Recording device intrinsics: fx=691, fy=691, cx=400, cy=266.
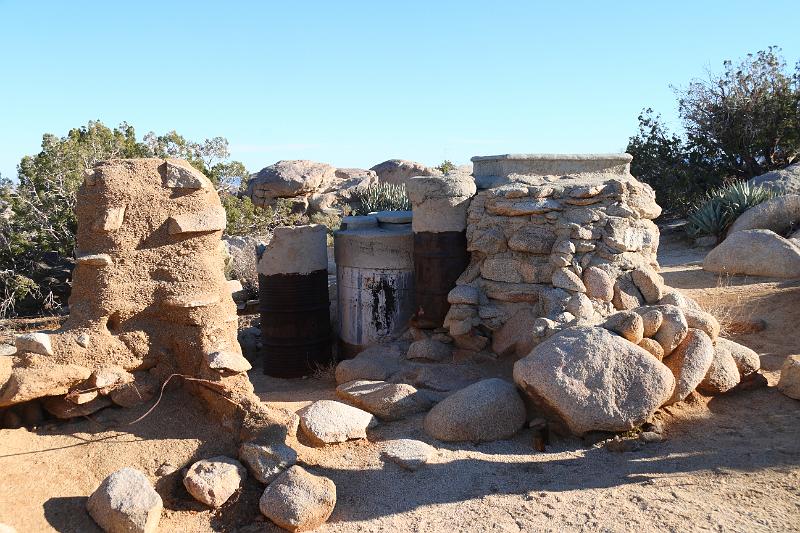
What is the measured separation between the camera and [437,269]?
738 centimetres

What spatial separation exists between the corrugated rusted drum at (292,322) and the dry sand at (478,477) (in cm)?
236

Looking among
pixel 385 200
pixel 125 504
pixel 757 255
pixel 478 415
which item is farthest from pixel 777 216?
pixel 125 504

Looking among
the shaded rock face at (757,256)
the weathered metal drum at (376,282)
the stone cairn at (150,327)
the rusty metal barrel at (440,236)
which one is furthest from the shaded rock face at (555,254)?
the shaded rock face at (757,256)

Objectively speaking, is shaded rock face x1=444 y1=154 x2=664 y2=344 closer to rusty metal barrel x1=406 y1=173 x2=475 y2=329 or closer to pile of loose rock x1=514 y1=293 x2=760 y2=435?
rusty metal barrel x1=406 y1=173 x2=475 y2=329

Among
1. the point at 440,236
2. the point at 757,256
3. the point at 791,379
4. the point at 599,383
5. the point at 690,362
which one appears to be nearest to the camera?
the point at 599,383

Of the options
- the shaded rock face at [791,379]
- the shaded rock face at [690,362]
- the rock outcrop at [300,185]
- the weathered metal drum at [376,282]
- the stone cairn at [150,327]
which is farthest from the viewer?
the rock outcrop at [300,185]

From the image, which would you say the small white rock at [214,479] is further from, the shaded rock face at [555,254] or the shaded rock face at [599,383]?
the shaded rock face at [555,254]

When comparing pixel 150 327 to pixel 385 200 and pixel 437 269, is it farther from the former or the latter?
pixel 385 200

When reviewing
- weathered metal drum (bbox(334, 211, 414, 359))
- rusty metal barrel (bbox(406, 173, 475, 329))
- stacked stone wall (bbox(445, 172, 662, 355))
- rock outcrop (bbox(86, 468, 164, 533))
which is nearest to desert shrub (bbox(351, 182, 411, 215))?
weathered metal drum (bbox(334, 211, 414, 359))

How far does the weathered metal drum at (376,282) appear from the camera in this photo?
7.75 m

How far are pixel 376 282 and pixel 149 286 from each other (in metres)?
3.11

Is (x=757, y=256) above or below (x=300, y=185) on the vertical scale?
below

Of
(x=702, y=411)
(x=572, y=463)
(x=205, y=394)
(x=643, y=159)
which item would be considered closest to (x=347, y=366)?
(x=205, y=394)

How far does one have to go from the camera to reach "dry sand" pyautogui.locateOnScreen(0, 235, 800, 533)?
427 centimetres
